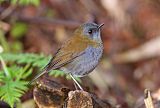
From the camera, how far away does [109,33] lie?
8.98 metres

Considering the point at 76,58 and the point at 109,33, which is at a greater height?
the point at 109,33

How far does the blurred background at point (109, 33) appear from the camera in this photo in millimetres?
7917

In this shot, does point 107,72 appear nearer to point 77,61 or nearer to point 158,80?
point 158,80

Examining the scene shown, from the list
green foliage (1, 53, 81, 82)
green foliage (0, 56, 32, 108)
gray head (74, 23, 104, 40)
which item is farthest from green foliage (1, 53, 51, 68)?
gray head (74, 23, 104, 40)

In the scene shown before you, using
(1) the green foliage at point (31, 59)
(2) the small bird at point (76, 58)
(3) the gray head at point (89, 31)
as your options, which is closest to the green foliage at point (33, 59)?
(1) the green foliage at point (31, 59)

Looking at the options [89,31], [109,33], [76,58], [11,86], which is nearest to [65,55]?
[76,58]

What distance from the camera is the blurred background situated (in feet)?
26.0

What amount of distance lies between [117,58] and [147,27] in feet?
3.44

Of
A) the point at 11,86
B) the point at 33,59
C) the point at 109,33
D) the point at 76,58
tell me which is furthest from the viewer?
the point at 109,33

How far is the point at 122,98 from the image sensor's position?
7.00 meters

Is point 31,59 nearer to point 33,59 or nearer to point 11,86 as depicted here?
point 33,59

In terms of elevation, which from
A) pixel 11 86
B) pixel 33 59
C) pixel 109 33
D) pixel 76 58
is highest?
pixel 109 33

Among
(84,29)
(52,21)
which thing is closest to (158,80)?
(52,21)

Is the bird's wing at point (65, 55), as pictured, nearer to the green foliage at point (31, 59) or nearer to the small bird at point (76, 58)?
the small bird at point (76, 58)
